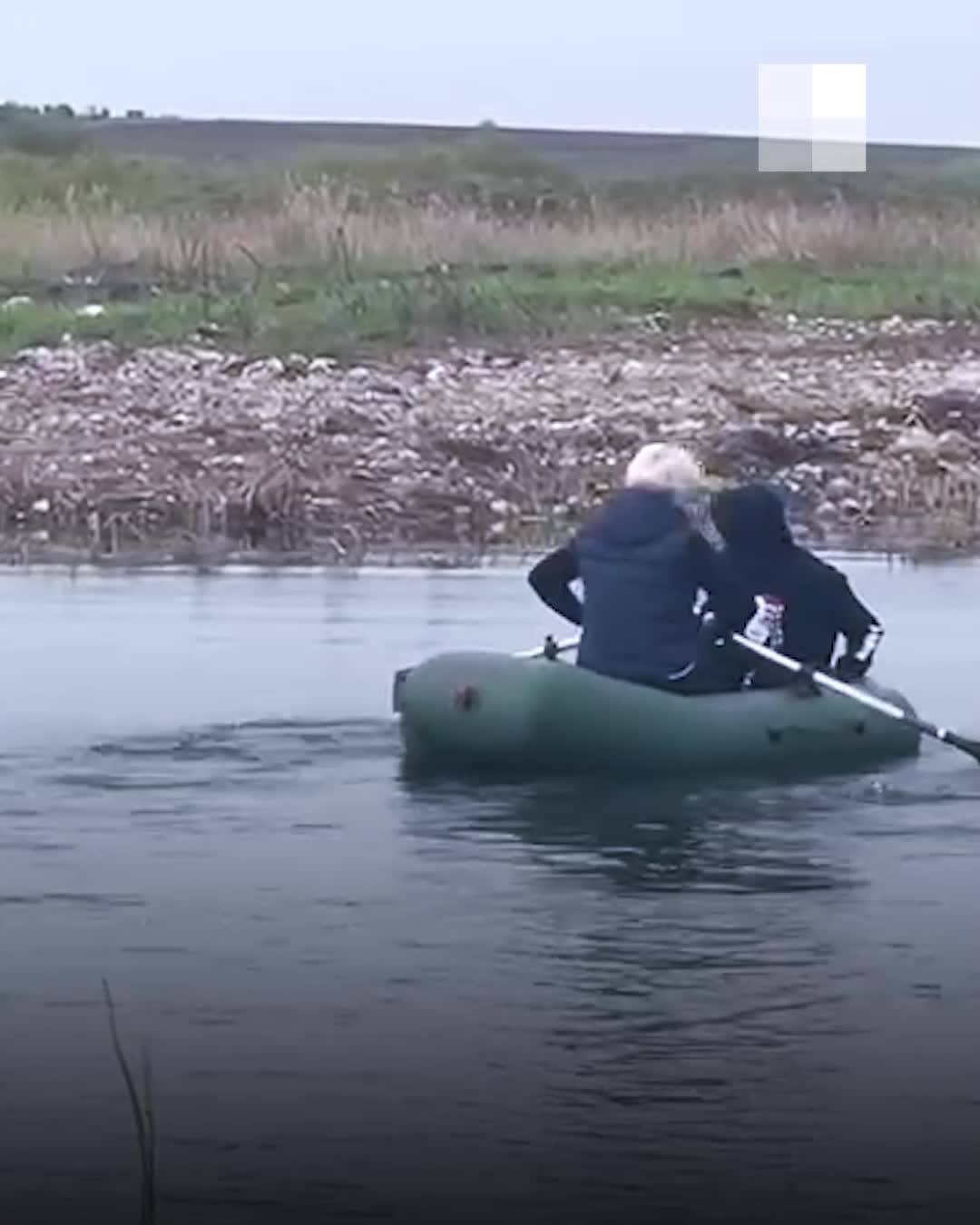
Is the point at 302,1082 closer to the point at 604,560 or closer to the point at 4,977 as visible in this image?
the point at 4,977

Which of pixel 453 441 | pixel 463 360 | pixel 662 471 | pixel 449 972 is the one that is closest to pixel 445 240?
pixel 463 360

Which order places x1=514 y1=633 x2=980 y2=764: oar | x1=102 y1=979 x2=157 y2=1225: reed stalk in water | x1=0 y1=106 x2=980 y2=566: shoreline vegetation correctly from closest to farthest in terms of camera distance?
1. x1=102 y1=979 x2=157 y2=1225: reed stalk in water
2. x1=514 y1=633 x2=980 y2=764: oar
3. x1=0 y1=106 x2=980 y2=566: shoreline vegetation

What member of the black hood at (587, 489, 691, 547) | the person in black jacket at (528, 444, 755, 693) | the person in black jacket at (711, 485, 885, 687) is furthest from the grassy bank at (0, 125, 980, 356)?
the black hood at (587, 489, 691, 547)

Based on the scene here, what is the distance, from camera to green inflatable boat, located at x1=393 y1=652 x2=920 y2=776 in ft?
46.3

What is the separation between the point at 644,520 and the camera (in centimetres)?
1415

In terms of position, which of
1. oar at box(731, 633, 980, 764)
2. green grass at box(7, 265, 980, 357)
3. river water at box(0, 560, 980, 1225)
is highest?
green grass at box(7, 265, 980, 357)

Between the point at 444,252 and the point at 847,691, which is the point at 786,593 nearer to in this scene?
the point at 847,691

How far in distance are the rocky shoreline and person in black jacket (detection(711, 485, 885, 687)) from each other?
733cm

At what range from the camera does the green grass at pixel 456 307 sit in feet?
92.0

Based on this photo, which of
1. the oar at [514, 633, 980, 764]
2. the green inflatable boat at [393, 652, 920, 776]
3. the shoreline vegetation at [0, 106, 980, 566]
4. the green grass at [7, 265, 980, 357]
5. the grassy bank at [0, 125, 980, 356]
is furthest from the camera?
the grassy bank at [0, 125, 980, 356]

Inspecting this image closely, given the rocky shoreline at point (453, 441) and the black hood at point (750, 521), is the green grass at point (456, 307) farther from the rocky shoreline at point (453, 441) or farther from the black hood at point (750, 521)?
the black hood at point (750, 521)

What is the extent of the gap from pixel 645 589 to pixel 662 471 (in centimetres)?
40

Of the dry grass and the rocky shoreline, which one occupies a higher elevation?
the dry grass

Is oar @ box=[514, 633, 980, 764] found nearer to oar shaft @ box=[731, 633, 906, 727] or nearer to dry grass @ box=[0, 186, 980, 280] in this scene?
oar shaft @ box=[731, 633, 906, 727]
